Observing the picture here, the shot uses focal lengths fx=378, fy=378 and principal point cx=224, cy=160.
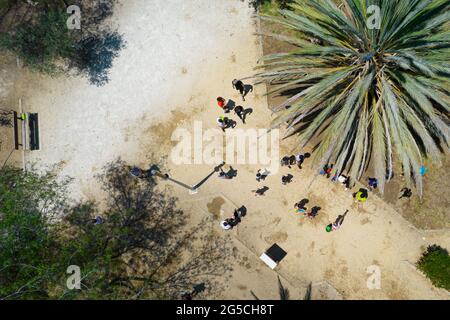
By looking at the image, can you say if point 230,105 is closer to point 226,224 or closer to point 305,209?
point 226,224

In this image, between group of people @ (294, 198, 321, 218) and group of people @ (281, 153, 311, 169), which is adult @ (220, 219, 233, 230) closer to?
group of people @ (294, 198, 321, 218)

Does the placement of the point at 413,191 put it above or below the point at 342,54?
below

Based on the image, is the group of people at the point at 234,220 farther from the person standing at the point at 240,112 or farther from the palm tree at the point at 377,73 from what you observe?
the palm tree at the point at 377,73

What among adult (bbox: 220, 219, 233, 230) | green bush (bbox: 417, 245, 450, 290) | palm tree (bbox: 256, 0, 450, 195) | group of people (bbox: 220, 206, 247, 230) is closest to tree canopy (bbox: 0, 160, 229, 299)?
adult (bbox: 220, 219, 233, 230)

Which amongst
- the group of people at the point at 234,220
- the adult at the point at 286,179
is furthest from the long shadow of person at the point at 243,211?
the adult at the point at 286,179

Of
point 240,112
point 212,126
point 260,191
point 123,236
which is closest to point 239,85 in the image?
point 240,112

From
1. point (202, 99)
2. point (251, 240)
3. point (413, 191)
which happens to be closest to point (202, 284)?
point (251, 240)
